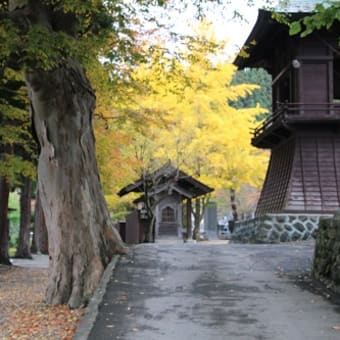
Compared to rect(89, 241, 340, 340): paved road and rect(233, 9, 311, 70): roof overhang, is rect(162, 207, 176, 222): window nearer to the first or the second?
rect(233, 9, 311, 70): roof overhang

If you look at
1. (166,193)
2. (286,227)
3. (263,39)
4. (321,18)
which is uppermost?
(263,39)

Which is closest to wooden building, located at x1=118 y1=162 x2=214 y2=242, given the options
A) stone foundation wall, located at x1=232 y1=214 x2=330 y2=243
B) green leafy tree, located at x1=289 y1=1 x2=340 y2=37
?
stone foundation wall, located at x1=232 y1=214 x2=330 y2=243

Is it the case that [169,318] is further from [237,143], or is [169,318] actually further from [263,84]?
[263,84]

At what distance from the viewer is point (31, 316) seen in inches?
369

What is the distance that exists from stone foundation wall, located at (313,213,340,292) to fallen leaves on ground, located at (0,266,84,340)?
13.5 ft

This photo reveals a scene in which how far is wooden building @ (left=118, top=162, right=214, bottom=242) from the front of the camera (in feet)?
81.5

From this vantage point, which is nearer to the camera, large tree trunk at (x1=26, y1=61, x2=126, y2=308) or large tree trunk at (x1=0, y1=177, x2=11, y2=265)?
large tree trunk at (x1=26, y1=61, x2=126, y2=308)

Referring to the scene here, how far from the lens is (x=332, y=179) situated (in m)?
21.0

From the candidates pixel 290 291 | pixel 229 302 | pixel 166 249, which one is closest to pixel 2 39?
pixel 229 302

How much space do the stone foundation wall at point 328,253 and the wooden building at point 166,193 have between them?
14495 millimetres

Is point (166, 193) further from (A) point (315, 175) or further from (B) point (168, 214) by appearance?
(A) point (315, 175)

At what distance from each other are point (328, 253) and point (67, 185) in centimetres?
477

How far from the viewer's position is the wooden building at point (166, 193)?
24828 millimetres

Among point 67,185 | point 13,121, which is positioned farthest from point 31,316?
point 13,121
